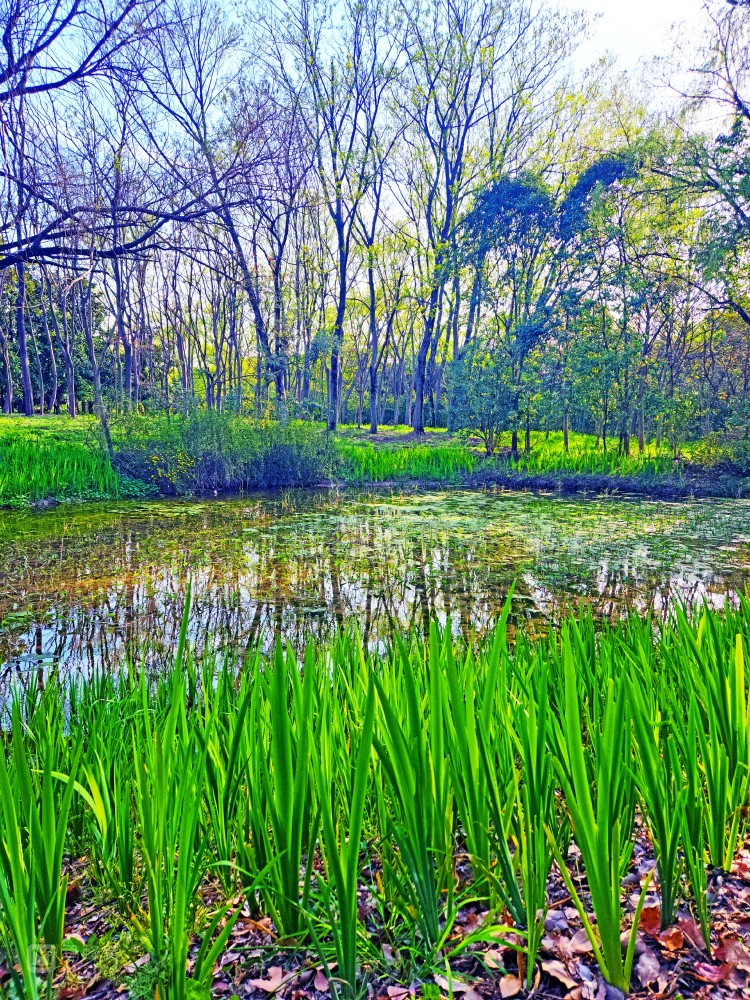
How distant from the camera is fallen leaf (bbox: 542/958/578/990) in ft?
3.53

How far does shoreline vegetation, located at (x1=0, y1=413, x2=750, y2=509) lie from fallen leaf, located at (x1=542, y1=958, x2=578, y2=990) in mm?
9652

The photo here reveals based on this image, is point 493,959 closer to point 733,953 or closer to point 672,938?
point 672,938

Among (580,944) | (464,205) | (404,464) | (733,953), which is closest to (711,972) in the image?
(733,953)

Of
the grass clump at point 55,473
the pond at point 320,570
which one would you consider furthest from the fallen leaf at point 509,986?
the grass clump at point 55,473

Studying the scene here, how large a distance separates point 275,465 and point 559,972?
11.5m

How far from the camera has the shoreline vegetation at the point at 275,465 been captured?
974cm

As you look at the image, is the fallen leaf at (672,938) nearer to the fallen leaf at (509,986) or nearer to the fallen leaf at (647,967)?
the fallen leaf at (647,967)

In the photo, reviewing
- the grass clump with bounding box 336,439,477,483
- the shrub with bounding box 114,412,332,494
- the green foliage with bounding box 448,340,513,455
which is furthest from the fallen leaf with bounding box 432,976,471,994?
the green foliage with bounding box 448,340,513,455

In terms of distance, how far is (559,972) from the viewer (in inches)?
43.5

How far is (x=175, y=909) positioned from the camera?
99 cm

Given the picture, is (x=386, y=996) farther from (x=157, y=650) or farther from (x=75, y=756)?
(x=157, y=650)

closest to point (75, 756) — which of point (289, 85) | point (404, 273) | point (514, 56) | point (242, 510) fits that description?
point (242, 510)

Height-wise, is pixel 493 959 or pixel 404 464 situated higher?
pixel 404 464

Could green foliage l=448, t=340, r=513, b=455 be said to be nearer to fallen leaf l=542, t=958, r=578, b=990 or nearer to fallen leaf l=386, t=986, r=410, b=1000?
fallen leaf l=542, t=958, r=578, b=990
